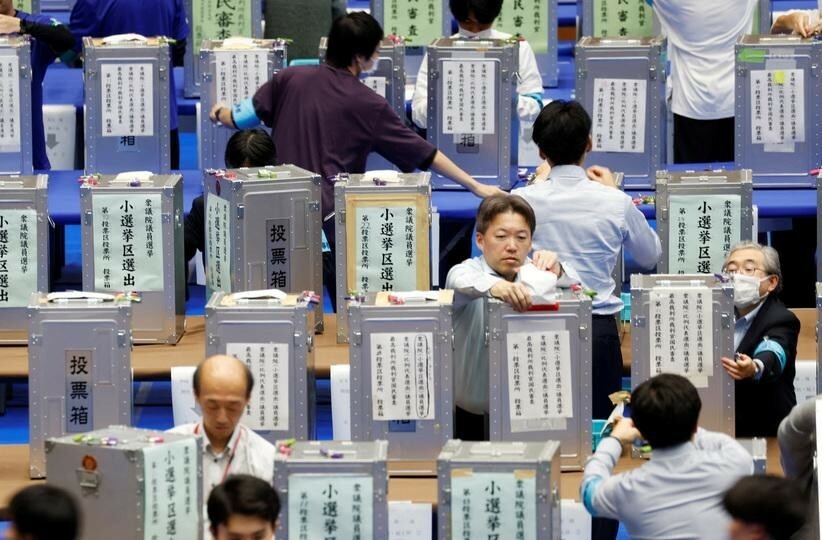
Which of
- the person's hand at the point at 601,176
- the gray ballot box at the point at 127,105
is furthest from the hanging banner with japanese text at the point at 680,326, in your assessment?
the gray ballot box at the point at 127,105

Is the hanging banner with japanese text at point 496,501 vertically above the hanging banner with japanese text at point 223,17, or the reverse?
the hanging banner with japanese text at point 223,17

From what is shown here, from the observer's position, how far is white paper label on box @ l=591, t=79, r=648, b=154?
9242 mm

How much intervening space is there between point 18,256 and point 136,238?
45 cm

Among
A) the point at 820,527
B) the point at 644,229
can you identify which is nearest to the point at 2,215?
the point at 644,229

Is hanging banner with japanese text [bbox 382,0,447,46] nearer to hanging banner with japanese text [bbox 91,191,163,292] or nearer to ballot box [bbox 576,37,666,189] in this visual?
ballot box [bbox 576,37,666,189]

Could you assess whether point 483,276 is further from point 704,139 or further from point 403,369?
point 704,139

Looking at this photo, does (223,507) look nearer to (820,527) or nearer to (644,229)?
(820,527)

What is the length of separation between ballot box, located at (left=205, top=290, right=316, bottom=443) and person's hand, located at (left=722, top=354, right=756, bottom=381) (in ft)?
4.40

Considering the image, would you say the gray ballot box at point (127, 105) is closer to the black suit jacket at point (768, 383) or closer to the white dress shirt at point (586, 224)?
the white dress shirt at point (586, 224)

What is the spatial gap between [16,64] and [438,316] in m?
3.17

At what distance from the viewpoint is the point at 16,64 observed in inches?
369

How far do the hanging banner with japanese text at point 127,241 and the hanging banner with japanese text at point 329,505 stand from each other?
2.05 metres

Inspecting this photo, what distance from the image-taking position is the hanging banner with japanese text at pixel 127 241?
788 centimetres

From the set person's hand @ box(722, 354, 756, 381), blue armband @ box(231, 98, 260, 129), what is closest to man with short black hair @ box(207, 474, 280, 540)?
person's hand @ box(722, 354, 756, 381)
